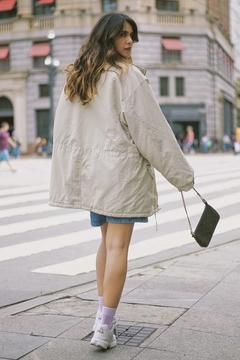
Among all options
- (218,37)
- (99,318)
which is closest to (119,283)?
(99,318)

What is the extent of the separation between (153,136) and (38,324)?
1.41 m

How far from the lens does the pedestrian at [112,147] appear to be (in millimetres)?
3639

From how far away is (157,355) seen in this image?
3508 millimetres

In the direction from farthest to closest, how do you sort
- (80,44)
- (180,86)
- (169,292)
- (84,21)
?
(180,86) < (84,21) < (80,44) < (169,292)

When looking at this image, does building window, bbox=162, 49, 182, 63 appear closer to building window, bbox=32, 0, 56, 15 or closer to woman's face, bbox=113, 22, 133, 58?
building window, bbox=32, 0, 56, 15

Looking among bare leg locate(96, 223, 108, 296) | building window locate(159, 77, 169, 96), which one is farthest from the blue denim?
building window locate(159, 77, 169, 96)

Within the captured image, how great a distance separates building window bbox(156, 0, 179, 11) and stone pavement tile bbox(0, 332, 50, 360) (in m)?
42.8

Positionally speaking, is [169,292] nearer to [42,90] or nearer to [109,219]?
[109,219]

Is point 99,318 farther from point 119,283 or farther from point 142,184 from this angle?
point 142,184

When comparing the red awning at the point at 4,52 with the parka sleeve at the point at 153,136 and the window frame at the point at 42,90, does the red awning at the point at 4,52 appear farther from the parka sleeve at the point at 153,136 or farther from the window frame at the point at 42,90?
the parka sleeve at the point at 153,136

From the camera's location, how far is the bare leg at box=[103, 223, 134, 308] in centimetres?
374

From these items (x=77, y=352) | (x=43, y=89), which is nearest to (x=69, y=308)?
(x=77, y=352)

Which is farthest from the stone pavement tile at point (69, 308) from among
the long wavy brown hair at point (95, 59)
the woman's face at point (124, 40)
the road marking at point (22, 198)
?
the road marking at point (22, 198)

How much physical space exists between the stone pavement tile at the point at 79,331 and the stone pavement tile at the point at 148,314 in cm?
26
